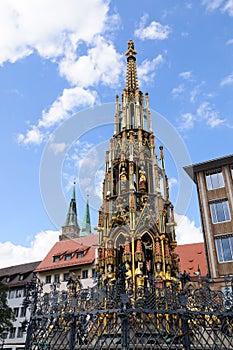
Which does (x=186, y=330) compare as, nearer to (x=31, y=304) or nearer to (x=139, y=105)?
(x=31, y=304)

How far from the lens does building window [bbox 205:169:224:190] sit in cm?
2133

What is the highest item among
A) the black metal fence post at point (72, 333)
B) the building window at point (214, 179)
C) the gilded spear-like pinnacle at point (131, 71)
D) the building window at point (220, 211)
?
the gilded spear-like pinnacle at point (131, 71)

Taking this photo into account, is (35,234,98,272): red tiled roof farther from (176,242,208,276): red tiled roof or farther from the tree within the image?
the tree

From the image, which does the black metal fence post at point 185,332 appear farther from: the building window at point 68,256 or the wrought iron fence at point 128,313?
the building window at point 68,256

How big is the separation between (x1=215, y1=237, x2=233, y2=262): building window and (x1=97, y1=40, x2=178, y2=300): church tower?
302 cm

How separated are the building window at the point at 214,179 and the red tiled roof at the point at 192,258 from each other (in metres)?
8.87

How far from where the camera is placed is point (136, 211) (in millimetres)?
17453

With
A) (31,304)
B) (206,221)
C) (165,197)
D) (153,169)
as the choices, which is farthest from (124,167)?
(31,304)

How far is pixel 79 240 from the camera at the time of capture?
36.9 metres

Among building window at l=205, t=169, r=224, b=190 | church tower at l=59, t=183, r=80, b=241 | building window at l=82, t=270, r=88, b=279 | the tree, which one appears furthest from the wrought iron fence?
church tower at l=59, t=183, r=80, b=241

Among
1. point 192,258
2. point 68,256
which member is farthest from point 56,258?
point 192,258

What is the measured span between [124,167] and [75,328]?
41.7 ft

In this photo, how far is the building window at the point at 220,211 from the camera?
65.6 feet

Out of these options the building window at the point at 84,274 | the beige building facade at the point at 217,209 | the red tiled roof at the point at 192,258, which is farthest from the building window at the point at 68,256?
the beige building facade at the point at 217,209
